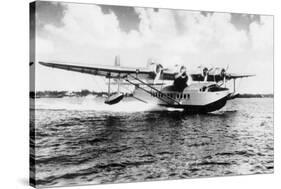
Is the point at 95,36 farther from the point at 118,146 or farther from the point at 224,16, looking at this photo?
the point at 224,16

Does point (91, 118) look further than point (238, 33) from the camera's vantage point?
No

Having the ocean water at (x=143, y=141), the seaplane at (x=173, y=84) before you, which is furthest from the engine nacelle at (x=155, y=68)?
the ocean water at (x=143, y=141)

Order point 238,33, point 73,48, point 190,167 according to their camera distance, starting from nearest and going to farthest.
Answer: point 73,48, point 190,167, point 238,33

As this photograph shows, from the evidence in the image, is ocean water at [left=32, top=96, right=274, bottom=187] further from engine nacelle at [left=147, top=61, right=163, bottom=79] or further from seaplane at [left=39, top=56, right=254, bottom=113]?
engine nacelle at [left=147, top=61, right=163, bottom=79]

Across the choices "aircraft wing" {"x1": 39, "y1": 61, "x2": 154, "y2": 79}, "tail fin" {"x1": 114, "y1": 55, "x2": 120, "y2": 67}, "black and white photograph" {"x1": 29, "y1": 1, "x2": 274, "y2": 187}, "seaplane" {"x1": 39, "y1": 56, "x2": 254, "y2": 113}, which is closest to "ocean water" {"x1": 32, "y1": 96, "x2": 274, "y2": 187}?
"black and white photograph" {"x1": 29, "y1": 1, "x2": 274, "y2": 187}

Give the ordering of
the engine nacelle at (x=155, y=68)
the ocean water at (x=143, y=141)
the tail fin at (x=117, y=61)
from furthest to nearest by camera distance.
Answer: the engine nacelle at (x=155, y=68), the tail fin at (x=117, y=61), the ocean water at (x=143, y=141)

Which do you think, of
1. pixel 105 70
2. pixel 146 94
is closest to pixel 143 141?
pixel 146 94

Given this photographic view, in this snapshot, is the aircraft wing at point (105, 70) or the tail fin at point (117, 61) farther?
the tail fin at point (117, 61)

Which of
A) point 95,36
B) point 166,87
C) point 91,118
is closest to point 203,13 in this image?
point 166,87

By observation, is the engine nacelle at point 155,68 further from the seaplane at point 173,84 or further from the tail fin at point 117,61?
the tail fin at point 117,61
